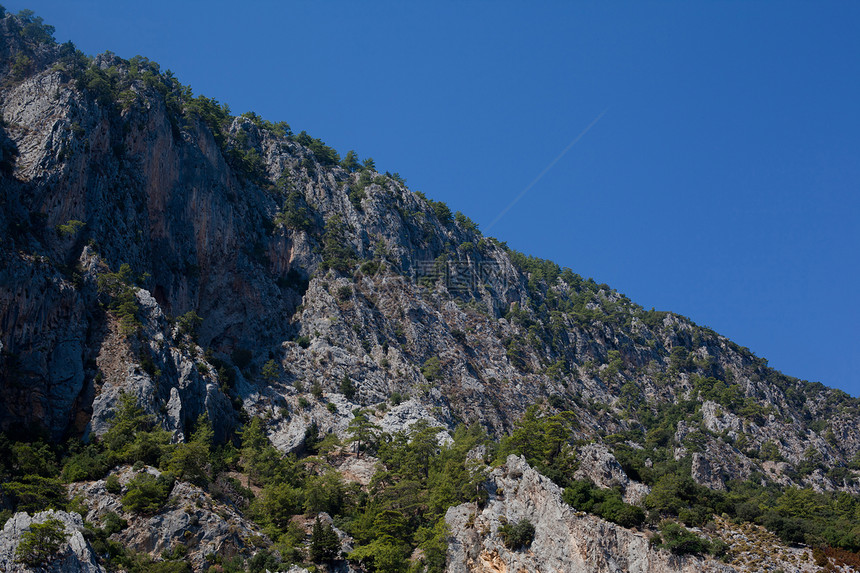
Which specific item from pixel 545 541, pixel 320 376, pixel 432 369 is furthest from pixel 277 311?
pixel 545 541

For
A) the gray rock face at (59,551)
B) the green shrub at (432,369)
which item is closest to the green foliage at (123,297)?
the gray rock face at (59,551)

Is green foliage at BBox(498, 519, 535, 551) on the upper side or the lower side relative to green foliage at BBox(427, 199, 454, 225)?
lower

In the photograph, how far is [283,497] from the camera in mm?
64562

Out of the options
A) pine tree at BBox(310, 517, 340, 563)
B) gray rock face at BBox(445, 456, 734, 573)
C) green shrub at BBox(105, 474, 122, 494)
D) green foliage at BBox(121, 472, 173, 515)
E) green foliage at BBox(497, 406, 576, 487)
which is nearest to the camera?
green foliage at BBox(121, 472, 173, 515)

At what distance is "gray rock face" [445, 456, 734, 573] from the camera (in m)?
56.1

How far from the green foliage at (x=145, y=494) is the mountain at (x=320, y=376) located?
0.23 metres

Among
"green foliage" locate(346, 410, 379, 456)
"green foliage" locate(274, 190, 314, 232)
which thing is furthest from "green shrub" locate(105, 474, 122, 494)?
"green foliage" locate(274, 190, 314, 232)

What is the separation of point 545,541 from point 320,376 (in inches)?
1658

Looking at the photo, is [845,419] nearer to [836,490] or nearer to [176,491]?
[836,490]

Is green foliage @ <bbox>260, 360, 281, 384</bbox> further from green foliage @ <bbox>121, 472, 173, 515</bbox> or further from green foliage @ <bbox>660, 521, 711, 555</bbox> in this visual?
green foliage @ <bbox>660, 521, 711, 555</bbox>

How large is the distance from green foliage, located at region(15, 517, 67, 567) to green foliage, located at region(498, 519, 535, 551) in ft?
110

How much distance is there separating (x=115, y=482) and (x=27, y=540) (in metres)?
12.7

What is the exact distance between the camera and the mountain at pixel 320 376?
195 feet

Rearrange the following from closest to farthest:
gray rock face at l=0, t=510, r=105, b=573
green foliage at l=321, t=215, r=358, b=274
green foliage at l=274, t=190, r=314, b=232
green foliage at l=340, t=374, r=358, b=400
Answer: gray rock face at l=0, t=510, r=105, b=573, green foliage at l=340, t=374, r=358, b=400, green foliage at l=321, t=215, r=358, b=274, green foliage at l=274, t=190, r=314, b=232
